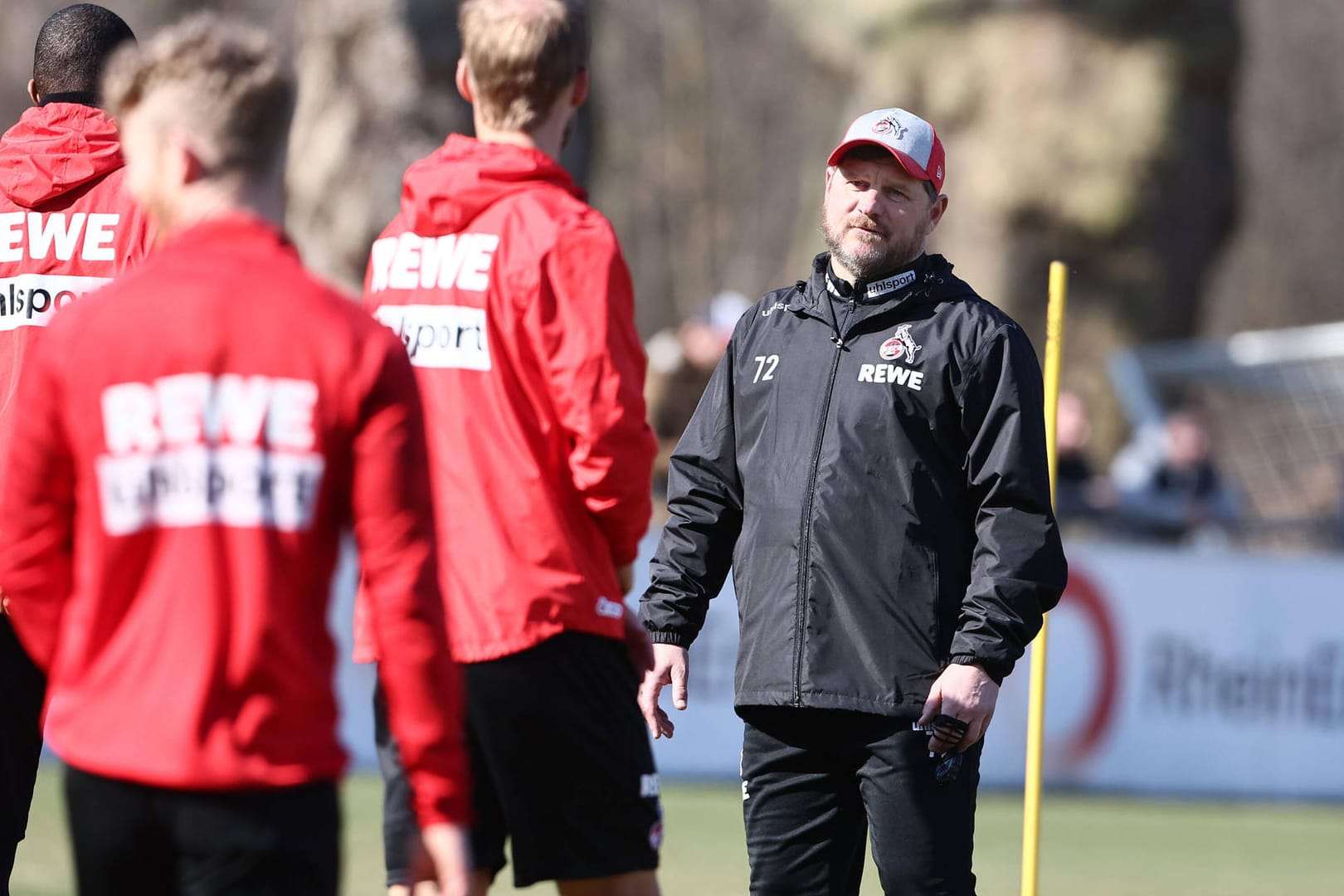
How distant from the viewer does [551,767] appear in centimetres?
422

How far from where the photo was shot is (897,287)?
15.8ft

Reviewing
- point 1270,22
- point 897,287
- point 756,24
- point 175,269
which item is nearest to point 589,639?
point 897,287

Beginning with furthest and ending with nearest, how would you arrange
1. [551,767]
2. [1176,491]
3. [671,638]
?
[1176,491] → [671,638] → [551,767]

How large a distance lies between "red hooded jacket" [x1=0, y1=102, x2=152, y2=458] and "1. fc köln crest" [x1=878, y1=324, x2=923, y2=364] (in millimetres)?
1684

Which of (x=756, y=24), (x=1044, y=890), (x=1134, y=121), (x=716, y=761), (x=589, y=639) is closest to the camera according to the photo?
(x=589, y=639)

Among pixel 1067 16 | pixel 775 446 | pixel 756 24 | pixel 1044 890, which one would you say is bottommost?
pixel 1044 890

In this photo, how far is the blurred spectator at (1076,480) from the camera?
44.6ft

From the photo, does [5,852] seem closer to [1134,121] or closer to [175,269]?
[175,269]

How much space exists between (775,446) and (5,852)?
1962mm

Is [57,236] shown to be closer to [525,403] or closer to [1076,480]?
[525,403]

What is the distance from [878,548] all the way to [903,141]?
3.06 ft

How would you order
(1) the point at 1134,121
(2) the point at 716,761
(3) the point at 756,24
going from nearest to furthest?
1. (2) the point at 716,761
2. (1) the point at 1134,121
3. (3) the point at 756,24

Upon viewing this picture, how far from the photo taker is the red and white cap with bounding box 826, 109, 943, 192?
15.6ft

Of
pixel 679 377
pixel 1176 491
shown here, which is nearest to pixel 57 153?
pixel 679 377
